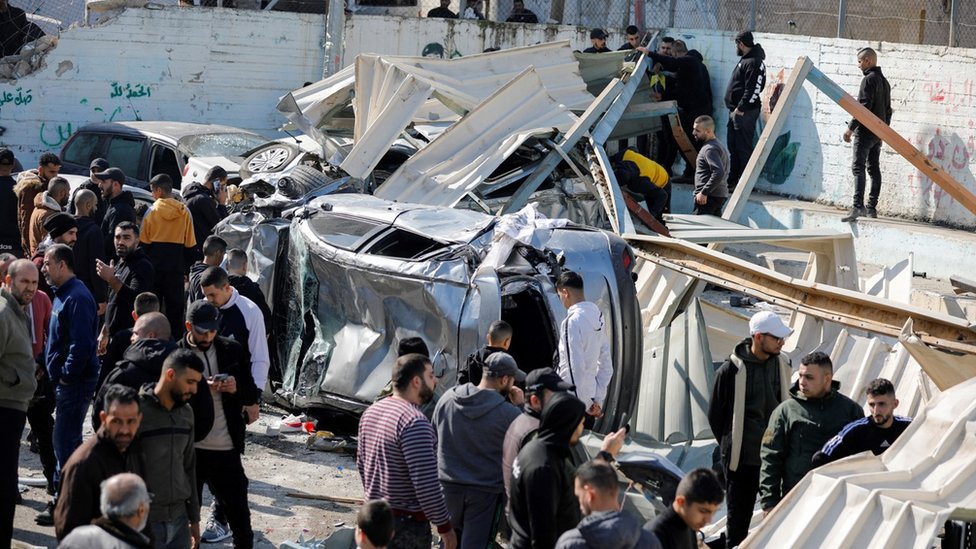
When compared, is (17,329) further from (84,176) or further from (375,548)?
(84,176)

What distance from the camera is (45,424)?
841 cm

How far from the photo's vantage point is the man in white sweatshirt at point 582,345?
7906 millimetres

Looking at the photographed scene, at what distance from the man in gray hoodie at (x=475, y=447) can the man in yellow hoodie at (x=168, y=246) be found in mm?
4452

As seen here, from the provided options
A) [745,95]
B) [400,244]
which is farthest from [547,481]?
[745,95]

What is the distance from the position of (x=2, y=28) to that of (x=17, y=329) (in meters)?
12.9

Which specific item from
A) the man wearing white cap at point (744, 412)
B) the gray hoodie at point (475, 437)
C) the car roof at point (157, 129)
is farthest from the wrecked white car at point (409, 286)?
the car roof at point (157, 129)

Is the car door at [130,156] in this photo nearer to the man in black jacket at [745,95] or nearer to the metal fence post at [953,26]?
the man in black jacket at [745,95]

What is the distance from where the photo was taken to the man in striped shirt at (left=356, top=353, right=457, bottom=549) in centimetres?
609

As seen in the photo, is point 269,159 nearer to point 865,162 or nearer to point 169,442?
point 865,162

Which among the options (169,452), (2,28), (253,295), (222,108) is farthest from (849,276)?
(2,28)

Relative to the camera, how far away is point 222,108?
767 inches

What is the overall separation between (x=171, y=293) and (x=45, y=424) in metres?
2.14

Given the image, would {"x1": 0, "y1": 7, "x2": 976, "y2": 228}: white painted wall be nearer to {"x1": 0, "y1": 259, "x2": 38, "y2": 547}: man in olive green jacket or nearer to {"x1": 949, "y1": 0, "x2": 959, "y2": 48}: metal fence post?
{"x1": 949, "y1": 0, "x2": 959, "y2": 48}: metal fence post

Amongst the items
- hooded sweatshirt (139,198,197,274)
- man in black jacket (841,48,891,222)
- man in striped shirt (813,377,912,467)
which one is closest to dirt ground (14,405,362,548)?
hooded sweatshirt (139,198,197,274)
